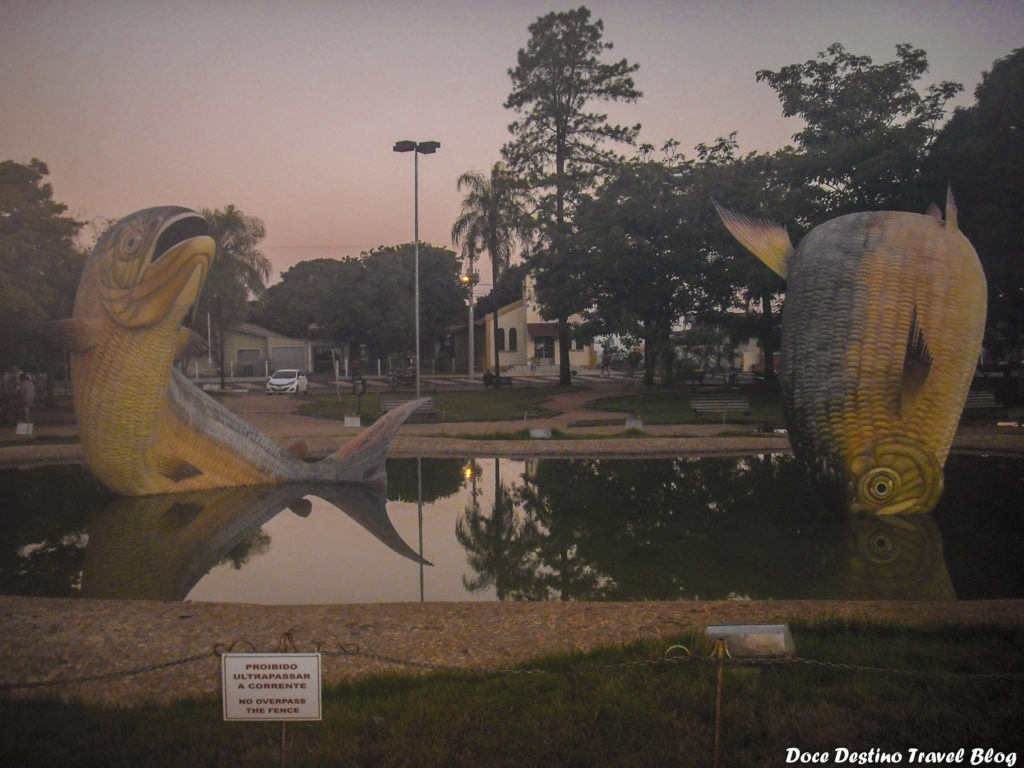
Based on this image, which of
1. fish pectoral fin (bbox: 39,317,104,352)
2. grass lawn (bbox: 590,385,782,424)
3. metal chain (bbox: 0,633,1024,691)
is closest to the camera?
metal chain (bbox: 0,633,1024,691)

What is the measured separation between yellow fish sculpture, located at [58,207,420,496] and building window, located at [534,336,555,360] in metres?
45.7

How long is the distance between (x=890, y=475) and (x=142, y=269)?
9151 millimetres

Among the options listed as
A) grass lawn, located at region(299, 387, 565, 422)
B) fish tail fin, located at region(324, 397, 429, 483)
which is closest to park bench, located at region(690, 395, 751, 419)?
grass lawn, located at region(299, 387, 565, 422)

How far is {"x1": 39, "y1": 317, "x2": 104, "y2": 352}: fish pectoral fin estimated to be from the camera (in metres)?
11.0

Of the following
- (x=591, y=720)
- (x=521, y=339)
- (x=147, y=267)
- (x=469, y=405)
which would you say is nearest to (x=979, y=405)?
(x=469, y=405)

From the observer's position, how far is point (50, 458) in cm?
1734

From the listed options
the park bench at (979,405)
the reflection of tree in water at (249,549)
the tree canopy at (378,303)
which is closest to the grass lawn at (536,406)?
the park bench at (979,405)

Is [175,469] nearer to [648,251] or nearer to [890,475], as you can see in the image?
[890,475]

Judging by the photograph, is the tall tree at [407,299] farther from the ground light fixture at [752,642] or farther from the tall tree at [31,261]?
the ground light fixture at [752,642]

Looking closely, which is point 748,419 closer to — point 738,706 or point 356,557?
point 356,557

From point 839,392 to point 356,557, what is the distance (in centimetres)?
547

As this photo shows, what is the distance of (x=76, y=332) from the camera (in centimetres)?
1119

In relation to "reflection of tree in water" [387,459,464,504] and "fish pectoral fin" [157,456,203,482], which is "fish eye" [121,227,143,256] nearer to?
"fish pectoral fin" [157,456,203,482]

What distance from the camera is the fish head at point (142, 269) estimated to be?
11.3 meters
